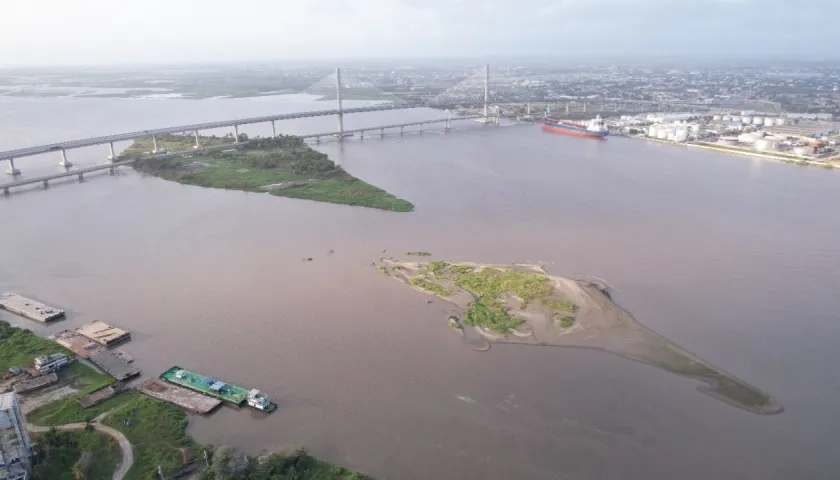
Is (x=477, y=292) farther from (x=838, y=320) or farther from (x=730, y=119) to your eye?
(x=730, y=119)

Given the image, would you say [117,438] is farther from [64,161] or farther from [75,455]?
[64,161]

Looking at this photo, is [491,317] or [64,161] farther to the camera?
[64,161]

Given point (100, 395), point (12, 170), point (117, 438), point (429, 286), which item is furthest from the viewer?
point (12, 170)

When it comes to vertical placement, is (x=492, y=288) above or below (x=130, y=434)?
above

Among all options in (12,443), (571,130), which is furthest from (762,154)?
(12,443)

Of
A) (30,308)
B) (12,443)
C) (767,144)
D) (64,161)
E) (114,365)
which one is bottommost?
(114,365)

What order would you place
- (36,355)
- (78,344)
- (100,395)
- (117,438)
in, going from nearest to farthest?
(117,438) → (100,395) → (36,355) → (78,344)

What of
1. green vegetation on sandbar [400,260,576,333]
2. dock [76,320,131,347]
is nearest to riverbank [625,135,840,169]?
green vegetation on sandbar [400,260,576,333]
